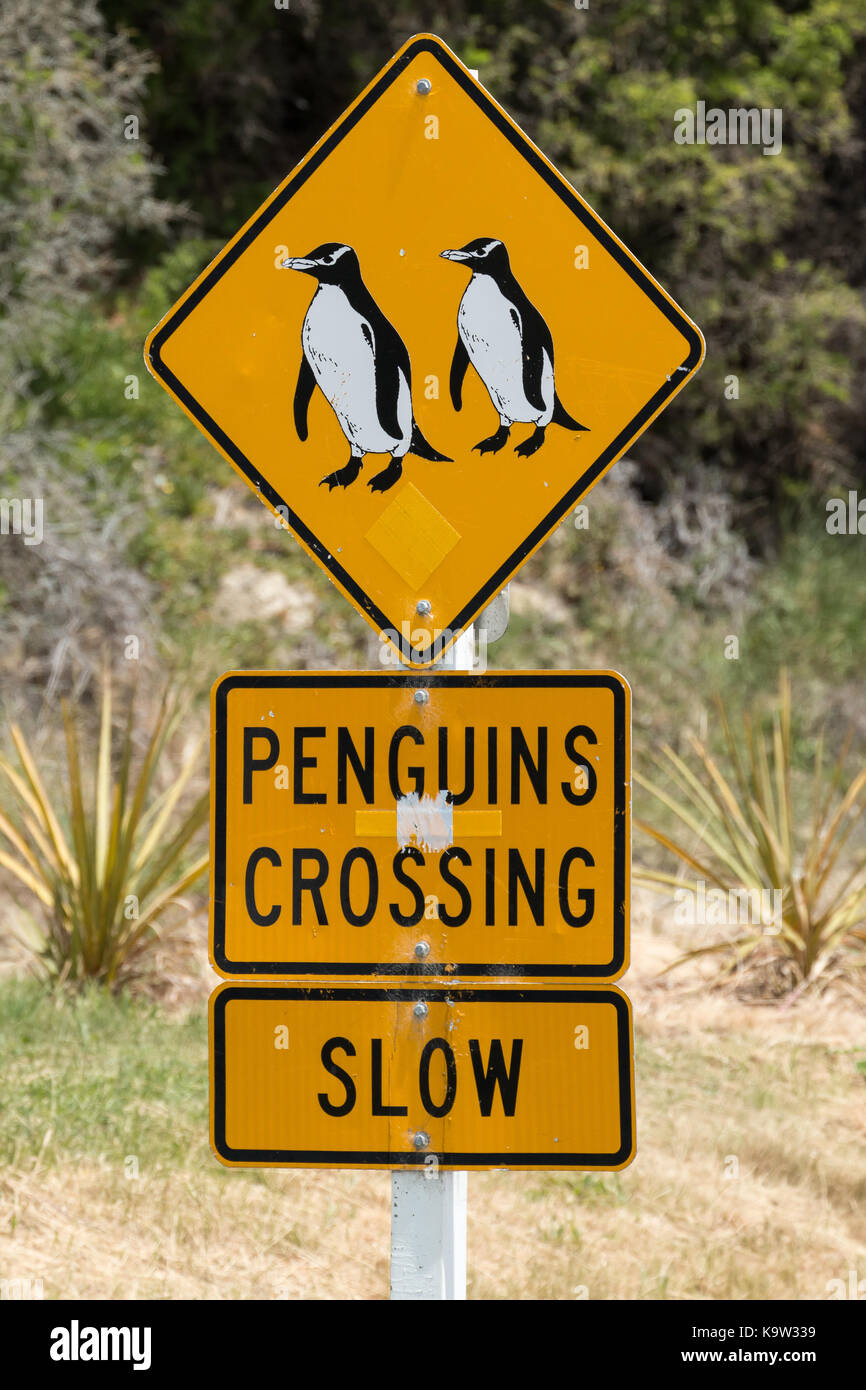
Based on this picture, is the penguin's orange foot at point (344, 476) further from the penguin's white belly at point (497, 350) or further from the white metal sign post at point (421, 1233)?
the white metal sign post at point (421, 1233)

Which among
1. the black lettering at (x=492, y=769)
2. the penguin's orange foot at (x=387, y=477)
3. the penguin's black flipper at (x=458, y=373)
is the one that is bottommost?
the black lettering at (x=492, y=769)

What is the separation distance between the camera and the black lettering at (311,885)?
6.84 feet

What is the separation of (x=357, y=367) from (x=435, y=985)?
942 millimetres

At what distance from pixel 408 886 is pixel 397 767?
18 cm

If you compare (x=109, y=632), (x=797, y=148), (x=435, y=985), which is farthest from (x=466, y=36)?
(x=435, y=985)

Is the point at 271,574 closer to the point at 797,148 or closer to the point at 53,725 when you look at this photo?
the point at 53,725

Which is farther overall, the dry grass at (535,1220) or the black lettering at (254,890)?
the dry grass at (535,1220)

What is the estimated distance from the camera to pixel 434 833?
208 cm

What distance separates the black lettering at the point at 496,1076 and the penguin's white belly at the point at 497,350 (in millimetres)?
941

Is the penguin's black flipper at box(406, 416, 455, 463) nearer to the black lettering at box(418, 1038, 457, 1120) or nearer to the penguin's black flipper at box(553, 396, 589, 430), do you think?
the penguin's black flipper at box(553, 396, 589, 430)

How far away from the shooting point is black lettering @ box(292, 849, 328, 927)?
82.1 inches

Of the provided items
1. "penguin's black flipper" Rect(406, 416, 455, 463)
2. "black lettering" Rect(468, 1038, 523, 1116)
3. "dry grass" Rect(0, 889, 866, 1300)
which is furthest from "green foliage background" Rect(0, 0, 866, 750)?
"black lettering" Rect(468, 1038, 523, 1116)

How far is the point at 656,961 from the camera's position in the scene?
647cm

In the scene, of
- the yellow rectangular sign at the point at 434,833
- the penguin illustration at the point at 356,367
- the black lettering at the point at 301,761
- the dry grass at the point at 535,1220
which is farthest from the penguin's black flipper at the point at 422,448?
the dry grass at the point at 535,1220
